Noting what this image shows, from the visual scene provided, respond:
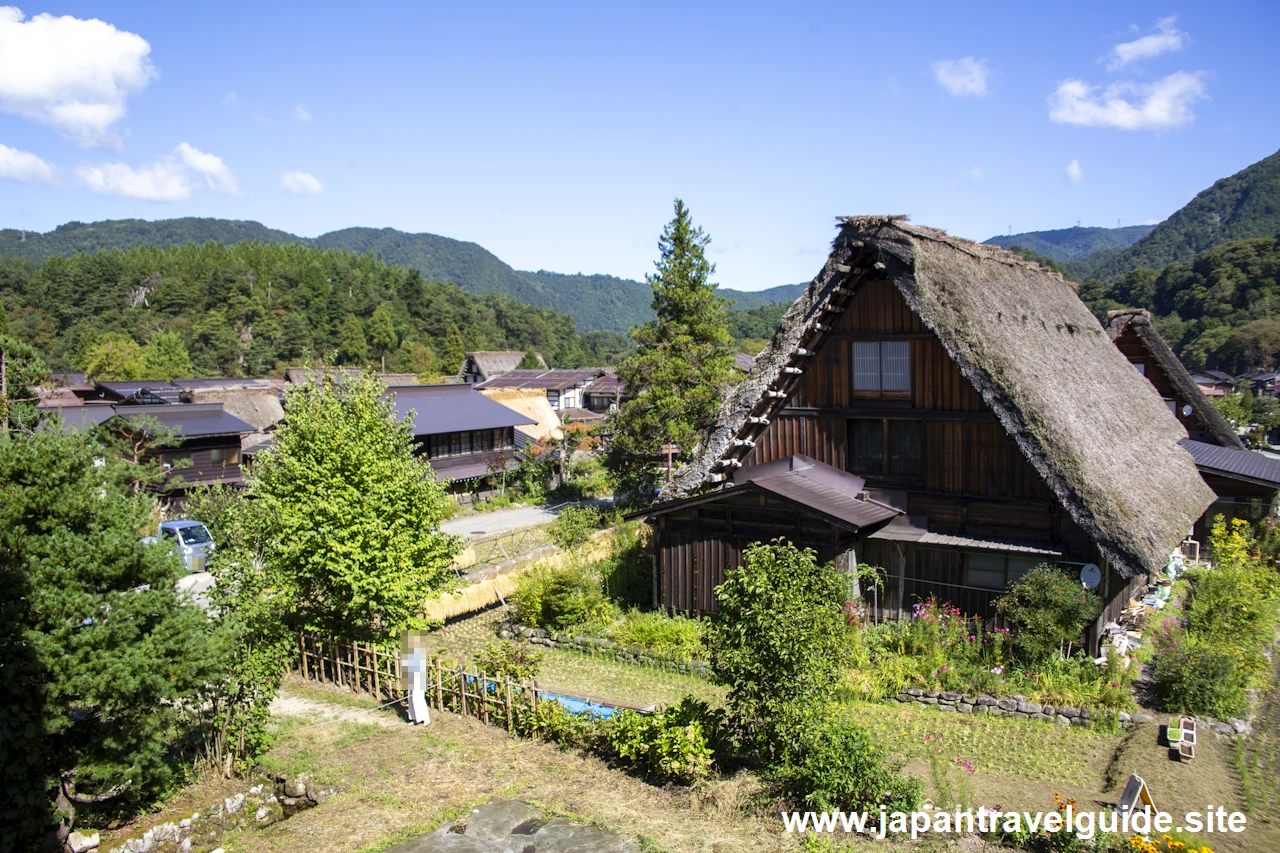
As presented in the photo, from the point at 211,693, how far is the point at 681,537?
945cm

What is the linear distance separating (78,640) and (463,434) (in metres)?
30.3

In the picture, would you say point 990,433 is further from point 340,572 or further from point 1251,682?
point 340,572

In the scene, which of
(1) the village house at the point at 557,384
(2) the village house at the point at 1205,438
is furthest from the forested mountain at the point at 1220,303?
(2) the village house at the point at 1205,438

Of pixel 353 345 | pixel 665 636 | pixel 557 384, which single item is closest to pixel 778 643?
pixel 665 636

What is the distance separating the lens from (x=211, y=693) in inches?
388

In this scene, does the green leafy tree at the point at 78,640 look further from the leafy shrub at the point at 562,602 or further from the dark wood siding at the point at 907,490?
the dark wood siding at the point at 907,490

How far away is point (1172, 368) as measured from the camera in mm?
25031

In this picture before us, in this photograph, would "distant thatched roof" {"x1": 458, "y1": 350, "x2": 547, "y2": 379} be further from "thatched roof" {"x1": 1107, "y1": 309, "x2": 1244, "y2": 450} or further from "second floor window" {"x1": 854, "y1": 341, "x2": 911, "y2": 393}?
"second floor window" {"x1": 854, "y1": 341, "x2": 911, "y2": 393}

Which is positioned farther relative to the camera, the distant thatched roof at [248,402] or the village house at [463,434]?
the distant thatched roof at [248,402]

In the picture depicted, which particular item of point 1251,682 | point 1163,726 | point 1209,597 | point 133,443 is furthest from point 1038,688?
point 133,443

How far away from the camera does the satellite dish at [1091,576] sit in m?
13.6

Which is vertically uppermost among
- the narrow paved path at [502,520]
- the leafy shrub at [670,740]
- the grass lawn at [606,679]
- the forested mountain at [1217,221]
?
the forested mountain at [1217,221]

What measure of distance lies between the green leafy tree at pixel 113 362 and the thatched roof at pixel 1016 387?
214 feet

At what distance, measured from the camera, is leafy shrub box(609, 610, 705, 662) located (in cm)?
1509
